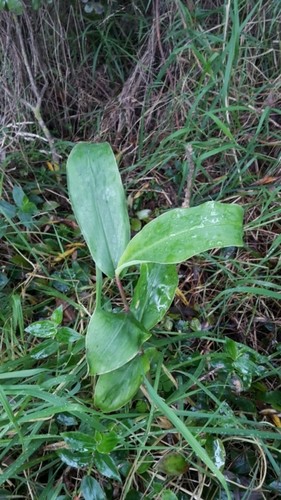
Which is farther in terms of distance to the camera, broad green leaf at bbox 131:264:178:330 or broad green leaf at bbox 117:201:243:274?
broad green leaf at bbox 131:264:178:330

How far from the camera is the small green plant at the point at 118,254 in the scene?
63 centimetres

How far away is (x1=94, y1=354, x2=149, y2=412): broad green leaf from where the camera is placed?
708 millimetres

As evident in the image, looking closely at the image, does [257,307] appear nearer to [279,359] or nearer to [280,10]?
[279,359]

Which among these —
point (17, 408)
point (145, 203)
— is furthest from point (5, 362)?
point (145, 203)

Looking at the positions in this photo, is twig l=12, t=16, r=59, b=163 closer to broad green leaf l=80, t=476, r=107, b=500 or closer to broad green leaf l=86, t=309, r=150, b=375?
broad green leaf l=86, t=309, r=150, b=375

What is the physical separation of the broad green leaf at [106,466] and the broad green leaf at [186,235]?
10.4 inches

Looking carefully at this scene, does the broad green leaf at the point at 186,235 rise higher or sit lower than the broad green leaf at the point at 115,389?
higher

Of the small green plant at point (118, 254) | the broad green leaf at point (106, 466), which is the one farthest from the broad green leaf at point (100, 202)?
the broad green leaf at point (106, 466)

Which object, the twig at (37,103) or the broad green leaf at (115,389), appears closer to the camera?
the broad green leaf at (115,389)

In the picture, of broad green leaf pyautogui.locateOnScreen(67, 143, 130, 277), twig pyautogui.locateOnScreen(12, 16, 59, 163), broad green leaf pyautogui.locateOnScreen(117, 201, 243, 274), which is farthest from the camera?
twig pyautogui.locateOnScreen(12, 16, 59, 163)

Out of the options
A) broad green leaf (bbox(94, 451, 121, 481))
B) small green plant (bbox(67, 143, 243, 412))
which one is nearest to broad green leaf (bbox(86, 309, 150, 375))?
small green plant (bbox(67, 143, 243, 412))

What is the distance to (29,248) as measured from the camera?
37.9 inches

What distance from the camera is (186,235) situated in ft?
2.03

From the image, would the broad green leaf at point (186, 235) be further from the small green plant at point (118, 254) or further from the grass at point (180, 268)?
the grass at point (180, 268)
